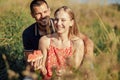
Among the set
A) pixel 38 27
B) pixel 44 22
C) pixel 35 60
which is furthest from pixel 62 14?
pixel 38 27

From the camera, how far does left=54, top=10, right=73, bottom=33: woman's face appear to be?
3.77m

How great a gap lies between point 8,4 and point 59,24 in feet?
8.09

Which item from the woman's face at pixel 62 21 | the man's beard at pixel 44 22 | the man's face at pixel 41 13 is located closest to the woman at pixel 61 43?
the woman's face at pixel 62 21

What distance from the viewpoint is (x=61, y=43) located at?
13.0ft

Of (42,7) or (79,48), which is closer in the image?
(79,48)

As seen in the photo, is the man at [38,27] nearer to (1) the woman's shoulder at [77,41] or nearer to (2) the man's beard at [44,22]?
(2) the man's beard at [44,22]

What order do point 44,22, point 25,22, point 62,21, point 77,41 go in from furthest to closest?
point 25,22 → point 44,22 → point 77,41 → point 62,21

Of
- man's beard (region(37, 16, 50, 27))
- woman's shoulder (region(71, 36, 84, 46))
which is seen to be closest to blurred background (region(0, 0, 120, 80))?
woman's shoulder (region(71, 36, 84, 46))

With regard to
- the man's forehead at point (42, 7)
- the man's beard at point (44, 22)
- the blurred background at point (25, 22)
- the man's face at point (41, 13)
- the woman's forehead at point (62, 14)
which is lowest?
the blurred background at point (25, 22)

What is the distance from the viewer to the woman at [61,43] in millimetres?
3799

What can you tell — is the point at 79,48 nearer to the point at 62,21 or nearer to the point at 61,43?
the point at 61,43

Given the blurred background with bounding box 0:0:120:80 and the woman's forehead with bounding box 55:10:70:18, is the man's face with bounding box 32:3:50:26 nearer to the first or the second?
the blurred background with bounding box 0:0:120:80

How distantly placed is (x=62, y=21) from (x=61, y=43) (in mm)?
262

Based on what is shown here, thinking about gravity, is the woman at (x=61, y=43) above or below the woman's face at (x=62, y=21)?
below
